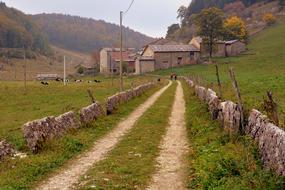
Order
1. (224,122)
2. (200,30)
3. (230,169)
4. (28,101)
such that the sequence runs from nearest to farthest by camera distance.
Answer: (230,169) → (224,122) → (28,101) → (200,30)

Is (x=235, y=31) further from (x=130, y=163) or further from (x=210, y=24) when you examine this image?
(x=130, y=163)

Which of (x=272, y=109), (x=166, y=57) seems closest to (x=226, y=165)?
(x=272, y=109)

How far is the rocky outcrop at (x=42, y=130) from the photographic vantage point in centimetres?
1681

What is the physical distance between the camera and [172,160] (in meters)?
15.4

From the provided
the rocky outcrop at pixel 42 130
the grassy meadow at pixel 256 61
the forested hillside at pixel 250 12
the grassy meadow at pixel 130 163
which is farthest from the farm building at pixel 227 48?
the rocky outcrop at pixel 42 130

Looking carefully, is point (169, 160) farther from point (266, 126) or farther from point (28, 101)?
point (28, 101)

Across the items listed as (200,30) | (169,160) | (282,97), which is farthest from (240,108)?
(200,30)

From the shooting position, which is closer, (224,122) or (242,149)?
(242,149)

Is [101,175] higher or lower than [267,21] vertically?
lower

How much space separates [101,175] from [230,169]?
3783 millimetres

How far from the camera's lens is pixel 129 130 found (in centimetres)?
2234

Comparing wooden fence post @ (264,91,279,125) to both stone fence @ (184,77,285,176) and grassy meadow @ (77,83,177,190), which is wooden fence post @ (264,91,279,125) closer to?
stone fence @ (184,77,285,176)

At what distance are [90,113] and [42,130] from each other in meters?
6.92

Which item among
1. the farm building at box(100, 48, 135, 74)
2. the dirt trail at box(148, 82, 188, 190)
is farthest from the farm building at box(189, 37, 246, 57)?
the dirt trail at box(148, 82, 188, 190)
